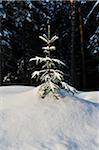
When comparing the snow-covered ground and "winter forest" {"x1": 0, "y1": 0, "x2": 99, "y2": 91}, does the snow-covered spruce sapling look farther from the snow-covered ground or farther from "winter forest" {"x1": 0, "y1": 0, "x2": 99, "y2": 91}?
"winter forest" {"x1": 0, "y1": 0, "x2": 99, "y2": 91}

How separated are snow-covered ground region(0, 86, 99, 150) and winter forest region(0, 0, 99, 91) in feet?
63.6

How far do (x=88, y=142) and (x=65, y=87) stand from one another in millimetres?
1520

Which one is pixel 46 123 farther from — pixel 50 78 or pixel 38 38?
pixel 38 38

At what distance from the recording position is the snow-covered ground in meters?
7.93

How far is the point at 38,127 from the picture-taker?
28.1ft

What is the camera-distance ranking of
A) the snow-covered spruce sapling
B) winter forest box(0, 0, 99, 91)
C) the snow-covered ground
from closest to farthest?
the snow-covered ground, the snow-covered spruce sapling, winter forest box(0, 0, 99, 91)

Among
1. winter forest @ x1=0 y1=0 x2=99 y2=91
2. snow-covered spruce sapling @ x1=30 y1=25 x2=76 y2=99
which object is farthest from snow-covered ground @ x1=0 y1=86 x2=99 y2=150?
winter forest @ x1=0 y1=0 x2=99 y2=91

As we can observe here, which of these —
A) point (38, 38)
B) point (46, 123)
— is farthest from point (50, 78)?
point (38, 38)

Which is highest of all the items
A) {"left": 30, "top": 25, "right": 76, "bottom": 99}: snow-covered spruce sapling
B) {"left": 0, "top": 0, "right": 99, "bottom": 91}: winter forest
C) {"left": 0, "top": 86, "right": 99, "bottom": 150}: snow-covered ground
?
{"left": 0, "top": 0, "right": 99, "bottom": 91}: winter forest

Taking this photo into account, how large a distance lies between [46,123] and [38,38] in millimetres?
21964

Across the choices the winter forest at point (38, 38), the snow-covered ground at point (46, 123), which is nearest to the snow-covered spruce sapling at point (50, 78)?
the snow-covered ground at point (46, 123)

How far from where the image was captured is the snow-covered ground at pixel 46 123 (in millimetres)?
7934

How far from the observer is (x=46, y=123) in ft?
28.6

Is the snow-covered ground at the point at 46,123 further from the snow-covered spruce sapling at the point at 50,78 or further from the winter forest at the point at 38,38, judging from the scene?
the winter forest at the point at 38,38
